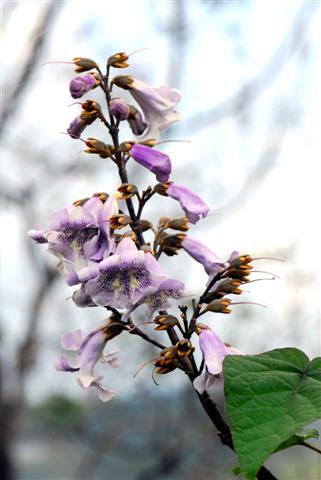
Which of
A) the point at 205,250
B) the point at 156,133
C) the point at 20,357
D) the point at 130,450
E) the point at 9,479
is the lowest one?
the point at 9,479

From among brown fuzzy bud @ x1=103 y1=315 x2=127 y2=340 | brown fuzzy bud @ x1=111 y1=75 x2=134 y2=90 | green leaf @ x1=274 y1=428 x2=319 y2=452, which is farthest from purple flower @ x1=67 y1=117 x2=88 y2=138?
green leaf @ x1=274 y1=428 x2=319 y2=452

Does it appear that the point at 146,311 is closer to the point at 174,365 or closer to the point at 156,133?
the point at 174,365

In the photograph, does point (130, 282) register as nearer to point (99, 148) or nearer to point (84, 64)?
point (99, 148)

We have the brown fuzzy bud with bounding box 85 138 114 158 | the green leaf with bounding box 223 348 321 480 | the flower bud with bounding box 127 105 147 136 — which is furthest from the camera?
the flower bud with bounding box 127 105 147 136

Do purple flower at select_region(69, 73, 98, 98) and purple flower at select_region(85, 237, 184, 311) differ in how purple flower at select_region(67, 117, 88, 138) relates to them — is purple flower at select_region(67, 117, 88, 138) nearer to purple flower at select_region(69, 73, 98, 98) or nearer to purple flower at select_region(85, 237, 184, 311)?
purple flower at select_region(69, 73, 98, 98)

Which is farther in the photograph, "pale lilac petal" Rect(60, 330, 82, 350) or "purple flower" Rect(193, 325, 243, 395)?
"pale lilac petal" Rect(60, 330, 82, 350)

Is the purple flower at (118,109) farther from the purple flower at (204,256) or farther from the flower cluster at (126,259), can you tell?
the purple flower at (204,256)

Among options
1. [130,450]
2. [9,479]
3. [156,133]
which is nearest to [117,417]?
[130,450]

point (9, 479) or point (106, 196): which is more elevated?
point (106, 196)

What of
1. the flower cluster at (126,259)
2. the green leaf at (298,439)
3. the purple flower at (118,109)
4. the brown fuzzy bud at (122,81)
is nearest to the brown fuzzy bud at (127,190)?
the flower cluster at (126,259)
